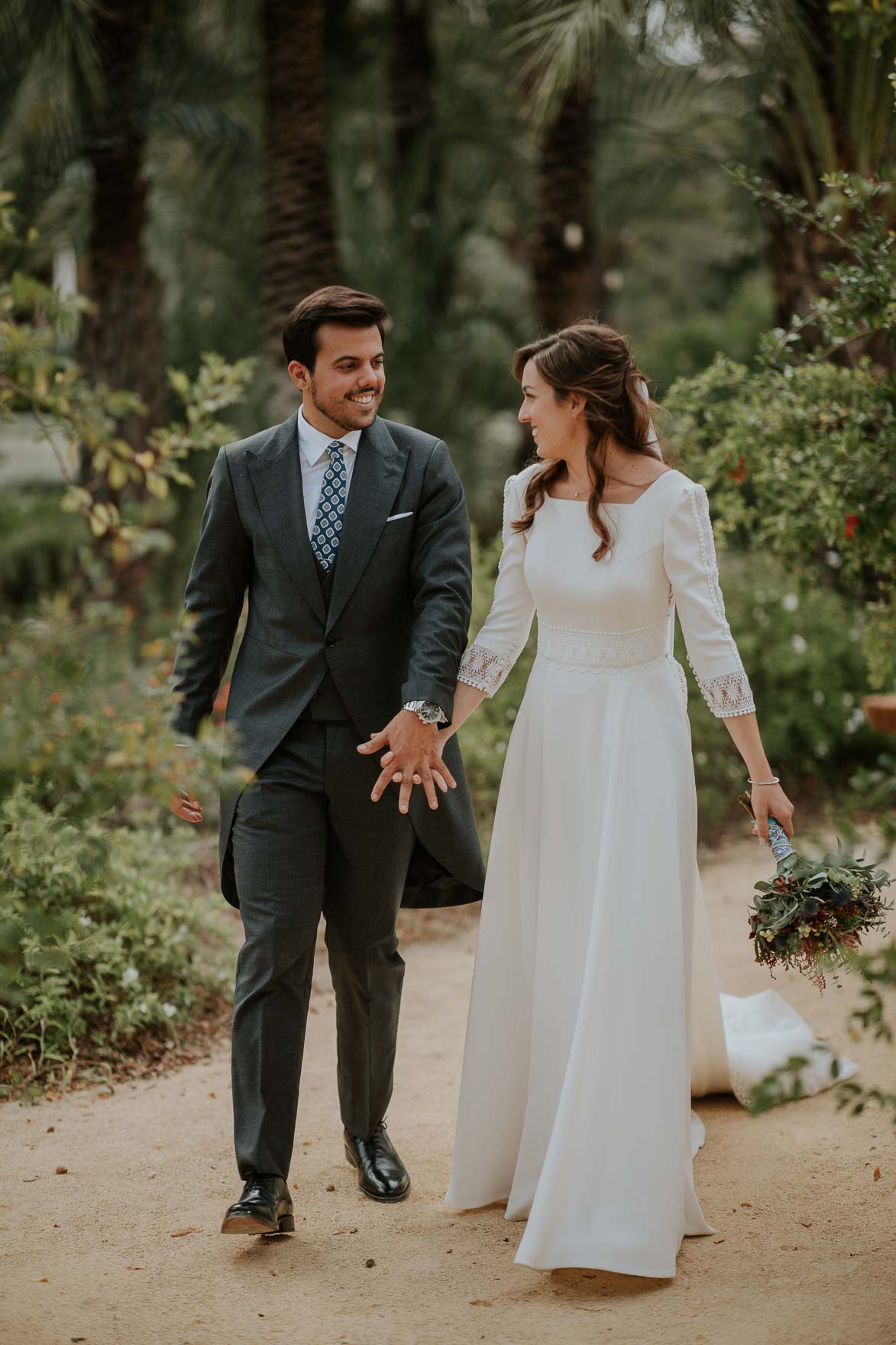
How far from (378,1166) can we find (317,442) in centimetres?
199

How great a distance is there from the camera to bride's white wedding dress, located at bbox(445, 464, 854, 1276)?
10.3 feet

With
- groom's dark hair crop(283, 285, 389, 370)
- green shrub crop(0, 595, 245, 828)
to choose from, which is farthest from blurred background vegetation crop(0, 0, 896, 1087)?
groom's dark hair crop(283, 285, 389, 370)

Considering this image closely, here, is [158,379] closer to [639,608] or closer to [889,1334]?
[639,608]

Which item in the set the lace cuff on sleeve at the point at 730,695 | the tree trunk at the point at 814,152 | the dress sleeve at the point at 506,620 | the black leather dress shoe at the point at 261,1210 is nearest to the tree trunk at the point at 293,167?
the tree trunk at the point at 814,152

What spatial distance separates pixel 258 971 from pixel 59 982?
1.66 metres

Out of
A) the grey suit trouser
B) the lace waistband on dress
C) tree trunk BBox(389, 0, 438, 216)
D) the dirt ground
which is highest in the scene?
tree trunk BBox(389, 0, 438, 216)

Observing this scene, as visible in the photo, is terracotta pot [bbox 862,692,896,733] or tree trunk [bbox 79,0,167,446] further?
tree trunk [bbox 79,0,167,446]

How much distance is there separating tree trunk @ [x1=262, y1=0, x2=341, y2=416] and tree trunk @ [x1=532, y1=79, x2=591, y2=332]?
1.81m

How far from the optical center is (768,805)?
130 inches

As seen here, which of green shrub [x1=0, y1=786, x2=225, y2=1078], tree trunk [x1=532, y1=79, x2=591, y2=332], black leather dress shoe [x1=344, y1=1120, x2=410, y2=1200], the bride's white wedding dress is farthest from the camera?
tree trunk [x1=532, y1=79, x2=591, y2=332]

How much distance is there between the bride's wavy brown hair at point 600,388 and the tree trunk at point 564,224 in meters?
6.94

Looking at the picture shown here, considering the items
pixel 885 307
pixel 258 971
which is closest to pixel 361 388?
pixel 258 971

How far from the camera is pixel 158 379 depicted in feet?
31.8

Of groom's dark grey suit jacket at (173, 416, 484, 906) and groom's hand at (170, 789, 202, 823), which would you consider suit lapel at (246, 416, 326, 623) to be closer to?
groom's dark grey suit jacket at (173, 416, 484, 906)
